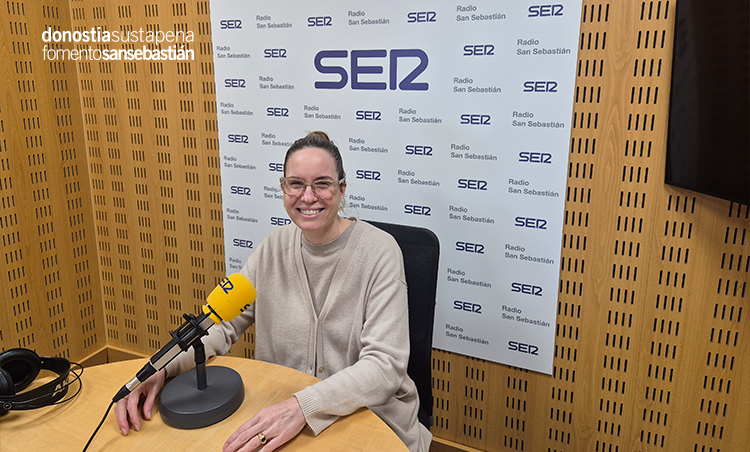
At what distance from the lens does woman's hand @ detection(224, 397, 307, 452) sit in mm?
1290

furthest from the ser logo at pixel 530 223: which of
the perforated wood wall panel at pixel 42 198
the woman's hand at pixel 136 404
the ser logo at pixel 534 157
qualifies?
the perforated wood wall panel at pixel 42 198

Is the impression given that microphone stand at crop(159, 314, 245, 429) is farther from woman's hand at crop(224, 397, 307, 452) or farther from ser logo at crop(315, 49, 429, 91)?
ser logo at crop(315, 49, 429, 91)

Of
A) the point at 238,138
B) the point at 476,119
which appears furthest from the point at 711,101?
the point at 238,138

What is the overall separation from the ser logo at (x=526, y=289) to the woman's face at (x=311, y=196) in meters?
1.06

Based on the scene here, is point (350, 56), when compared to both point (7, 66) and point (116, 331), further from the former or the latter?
point (116, 331)

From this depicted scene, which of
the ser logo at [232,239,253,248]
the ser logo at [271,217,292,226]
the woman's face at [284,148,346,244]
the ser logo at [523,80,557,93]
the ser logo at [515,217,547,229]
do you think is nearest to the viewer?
the woman's face at [284,148,346,244]

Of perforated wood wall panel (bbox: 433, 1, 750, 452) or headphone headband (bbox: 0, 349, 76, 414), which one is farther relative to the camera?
perforated wood wall panel (bbox: 433, 1, 750, 452)

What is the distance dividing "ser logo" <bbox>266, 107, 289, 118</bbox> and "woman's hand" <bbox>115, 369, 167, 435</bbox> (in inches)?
62.7

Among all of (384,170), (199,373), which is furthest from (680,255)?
(199,373)

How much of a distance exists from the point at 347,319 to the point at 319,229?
32 cm

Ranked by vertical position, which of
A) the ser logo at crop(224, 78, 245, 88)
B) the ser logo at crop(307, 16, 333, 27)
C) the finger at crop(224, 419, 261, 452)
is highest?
the ser logo at crop(307, 16, 333, 27)

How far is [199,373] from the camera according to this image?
1.46m

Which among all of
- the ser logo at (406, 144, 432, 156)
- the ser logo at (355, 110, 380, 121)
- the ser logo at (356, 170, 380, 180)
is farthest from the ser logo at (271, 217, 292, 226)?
the ser logo at (406, 144, 432, 156)

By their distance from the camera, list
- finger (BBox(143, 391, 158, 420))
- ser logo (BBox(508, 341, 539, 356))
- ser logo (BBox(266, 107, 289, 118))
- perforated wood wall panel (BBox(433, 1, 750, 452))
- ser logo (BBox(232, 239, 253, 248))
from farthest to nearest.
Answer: ser logo (BBox(232, 239, 253, 248)) < ser logo (BBox(266, 107, 289, 118)) < ser logo (BBox(508, 341, 539, 356)) < perforated wood wall panel (BBox(433, 1, 750, 452)) < finger (BBox(143, 391, 158, 420))
